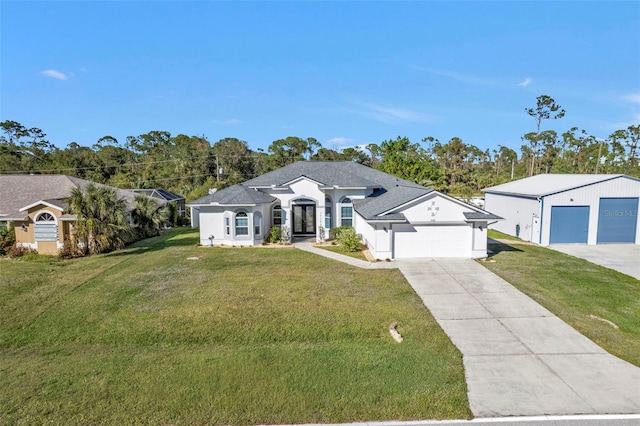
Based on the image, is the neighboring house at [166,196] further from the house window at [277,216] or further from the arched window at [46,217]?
the house window at [277,216]

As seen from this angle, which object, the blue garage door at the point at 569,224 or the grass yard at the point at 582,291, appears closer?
the grass yard at the point at 582,291

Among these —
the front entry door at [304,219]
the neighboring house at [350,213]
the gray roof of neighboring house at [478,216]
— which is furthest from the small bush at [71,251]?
the gray roof of neighboring house at [478,216]

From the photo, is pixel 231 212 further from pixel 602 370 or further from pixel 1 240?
pixel 602 370

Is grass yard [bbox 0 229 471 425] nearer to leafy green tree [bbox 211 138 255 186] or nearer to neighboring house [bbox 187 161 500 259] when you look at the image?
neighboring house [bbox 187 161 500 259]

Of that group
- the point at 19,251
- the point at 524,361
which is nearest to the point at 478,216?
the point at 524,361

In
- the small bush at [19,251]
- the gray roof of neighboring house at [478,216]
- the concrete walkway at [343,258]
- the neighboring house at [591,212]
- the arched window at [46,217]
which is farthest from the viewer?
the neighboring house at [591,212]

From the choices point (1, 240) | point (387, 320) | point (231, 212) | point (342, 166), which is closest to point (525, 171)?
point (342, 166)

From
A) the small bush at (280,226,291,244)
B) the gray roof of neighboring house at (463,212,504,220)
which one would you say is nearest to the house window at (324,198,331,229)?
the small bush at (280,226,291,244)
